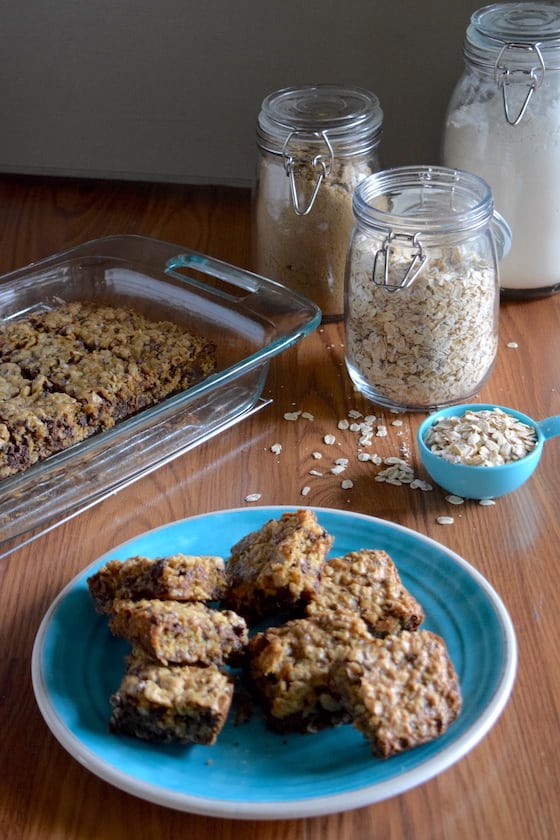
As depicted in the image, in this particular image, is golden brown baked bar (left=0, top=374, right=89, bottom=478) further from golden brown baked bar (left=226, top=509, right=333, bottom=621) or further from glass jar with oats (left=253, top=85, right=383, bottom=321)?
glass jar with oats (left=253, top=85, right=383, bottom=321)

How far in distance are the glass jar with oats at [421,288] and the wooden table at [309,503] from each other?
6cm

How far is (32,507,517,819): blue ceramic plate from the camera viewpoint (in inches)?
27.8

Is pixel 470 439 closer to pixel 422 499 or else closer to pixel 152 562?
pixel 422 499

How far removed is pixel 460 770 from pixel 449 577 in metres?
0.18

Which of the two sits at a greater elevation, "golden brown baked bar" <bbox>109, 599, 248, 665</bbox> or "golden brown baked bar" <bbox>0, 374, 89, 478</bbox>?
"golden brown baked bar" <bbox>109, 599, 248, 665</bbox>

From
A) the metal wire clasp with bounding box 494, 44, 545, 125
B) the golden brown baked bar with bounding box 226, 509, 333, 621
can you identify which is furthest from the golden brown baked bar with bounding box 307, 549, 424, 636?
the metal wire clasp with bounding box 494, 44, 545, 125

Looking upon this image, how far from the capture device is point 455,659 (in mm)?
831

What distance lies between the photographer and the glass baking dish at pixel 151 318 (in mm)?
1041

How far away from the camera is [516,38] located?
4.12ft

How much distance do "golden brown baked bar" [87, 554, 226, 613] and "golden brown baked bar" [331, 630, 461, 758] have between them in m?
0.15

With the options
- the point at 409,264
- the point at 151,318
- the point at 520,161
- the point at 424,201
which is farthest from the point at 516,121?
the point at 151,318

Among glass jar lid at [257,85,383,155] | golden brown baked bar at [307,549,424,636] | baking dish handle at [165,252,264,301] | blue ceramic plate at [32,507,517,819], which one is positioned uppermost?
glass jar lid at [257,85,383,155]

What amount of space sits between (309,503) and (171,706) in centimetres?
37

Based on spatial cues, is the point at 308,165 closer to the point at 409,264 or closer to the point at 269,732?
the point at 409,264
